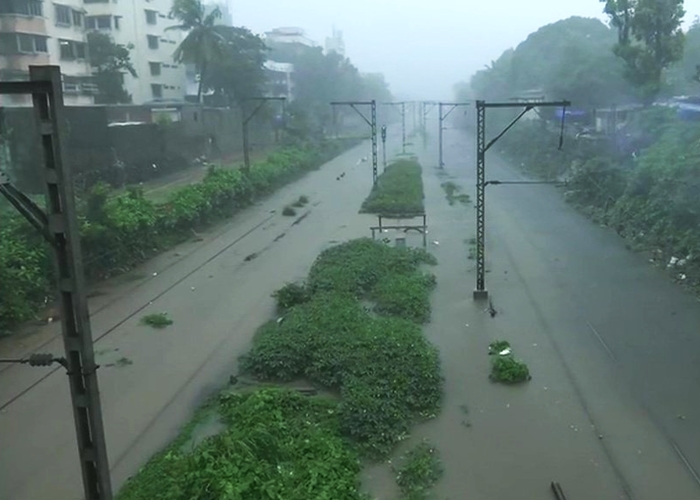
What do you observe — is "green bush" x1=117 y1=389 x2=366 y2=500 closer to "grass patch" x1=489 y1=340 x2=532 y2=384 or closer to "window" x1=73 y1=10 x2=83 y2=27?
"grass patch" x1=489 y1=340 x2=532 y2=384

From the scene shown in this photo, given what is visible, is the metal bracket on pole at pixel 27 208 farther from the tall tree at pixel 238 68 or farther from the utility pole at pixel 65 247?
the tall tree at pixel 238 68

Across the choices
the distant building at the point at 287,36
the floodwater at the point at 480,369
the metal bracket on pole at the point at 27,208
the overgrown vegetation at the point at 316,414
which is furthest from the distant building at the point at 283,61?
the metal bracket on pole at the point at 27,208

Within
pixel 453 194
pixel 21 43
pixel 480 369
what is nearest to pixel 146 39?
pixel 21 43

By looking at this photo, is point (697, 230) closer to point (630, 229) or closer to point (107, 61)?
point (630, 229)

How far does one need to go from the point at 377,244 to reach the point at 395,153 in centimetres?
3419

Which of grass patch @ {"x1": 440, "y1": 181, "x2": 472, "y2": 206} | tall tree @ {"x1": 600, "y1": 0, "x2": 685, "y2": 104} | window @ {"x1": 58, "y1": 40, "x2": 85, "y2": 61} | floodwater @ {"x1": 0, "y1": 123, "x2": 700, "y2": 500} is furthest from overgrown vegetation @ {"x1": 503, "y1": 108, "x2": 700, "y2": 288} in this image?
window @ {"x1": 58, "y1": 40, "x2": 85, "y2": 61}

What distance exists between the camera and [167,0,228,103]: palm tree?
35.0 meters

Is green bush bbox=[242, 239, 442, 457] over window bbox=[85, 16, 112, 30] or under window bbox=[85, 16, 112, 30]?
under

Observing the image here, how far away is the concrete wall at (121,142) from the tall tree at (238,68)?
3.88ft

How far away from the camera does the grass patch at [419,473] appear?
7.39 meters

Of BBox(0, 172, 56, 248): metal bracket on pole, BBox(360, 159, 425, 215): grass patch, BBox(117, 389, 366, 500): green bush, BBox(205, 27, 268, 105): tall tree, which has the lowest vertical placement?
BBox(360, 159, 425, 215): grass patch

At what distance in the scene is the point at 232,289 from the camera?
50.6 feet

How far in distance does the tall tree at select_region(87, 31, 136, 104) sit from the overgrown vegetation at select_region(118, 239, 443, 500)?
17.8 m

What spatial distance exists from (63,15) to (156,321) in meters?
15.0
